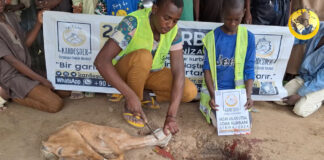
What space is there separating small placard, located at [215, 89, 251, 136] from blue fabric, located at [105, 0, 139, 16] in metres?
1.44

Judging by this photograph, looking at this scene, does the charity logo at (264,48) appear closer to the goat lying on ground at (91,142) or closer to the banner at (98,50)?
the banner at (98,50)

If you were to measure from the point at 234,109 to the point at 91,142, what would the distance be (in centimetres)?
141

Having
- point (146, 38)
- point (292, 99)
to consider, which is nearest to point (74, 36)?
point (146, 38)

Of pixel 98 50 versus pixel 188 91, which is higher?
pixel 98 50

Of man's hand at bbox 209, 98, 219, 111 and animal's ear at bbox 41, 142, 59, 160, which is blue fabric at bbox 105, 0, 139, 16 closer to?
man's hand at bbox 209, 98, 219, 111

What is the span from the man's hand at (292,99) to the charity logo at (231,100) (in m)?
1.02

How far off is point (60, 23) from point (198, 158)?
6.88 ft

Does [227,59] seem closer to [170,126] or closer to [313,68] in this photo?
[170,126]

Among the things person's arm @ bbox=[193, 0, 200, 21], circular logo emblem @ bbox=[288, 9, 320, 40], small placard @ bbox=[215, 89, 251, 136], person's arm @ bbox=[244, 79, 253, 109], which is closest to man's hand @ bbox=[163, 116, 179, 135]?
small placard @ bbox=[215, 89, 251, 136]

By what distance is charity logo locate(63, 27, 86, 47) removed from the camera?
3014 mm

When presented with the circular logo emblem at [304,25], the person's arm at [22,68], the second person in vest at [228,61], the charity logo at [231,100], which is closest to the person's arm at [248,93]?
the second person in vest at [228,61]

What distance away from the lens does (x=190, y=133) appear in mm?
2580

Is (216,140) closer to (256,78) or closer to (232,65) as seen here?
(232,65)

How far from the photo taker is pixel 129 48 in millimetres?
2451
